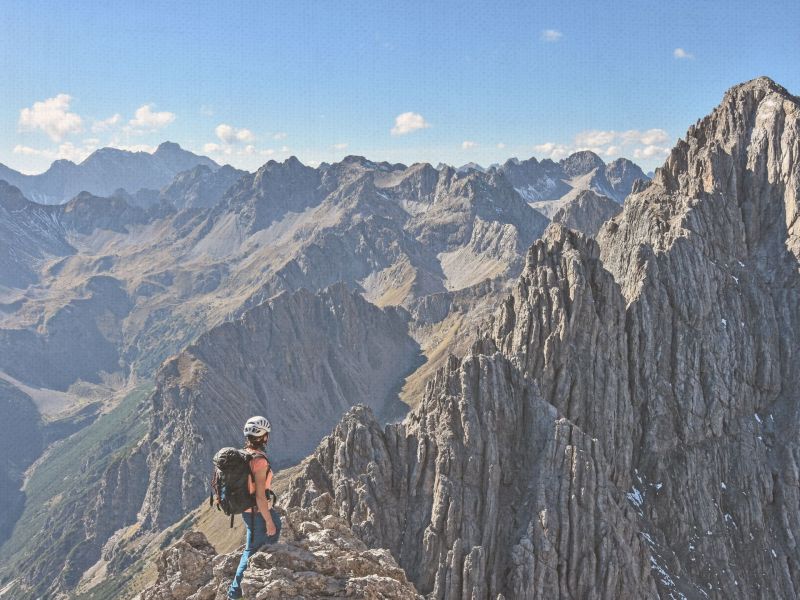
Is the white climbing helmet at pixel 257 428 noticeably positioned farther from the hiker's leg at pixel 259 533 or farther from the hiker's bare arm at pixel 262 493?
the hiker's leg at pixel 259 533

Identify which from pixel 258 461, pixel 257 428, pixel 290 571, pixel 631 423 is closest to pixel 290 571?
pixel 290 571

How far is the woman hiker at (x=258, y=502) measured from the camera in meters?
20.8

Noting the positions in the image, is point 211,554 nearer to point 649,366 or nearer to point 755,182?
point 649,366

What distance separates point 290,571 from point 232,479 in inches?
240

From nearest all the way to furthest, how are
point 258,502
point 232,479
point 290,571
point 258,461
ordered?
point 232,479
point 258,461
point 258,502
point 290,571

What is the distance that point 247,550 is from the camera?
23.1 metres

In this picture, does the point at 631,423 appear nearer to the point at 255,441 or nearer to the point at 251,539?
the point at 251,539

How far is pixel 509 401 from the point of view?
7888 centimetres

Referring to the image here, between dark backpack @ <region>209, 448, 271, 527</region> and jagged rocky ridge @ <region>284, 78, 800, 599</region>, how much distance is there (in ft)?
142

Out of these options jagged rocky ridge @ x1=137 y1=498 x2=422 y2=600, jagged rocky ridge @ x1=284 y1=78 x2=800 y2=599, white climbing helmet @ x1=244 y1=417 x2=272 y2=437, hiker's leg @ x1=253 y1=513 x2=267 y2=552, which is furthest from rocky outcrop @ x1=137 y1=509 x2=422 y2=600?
jagged rocky ridge @ x1=284 y1=78 x2=800 y2=599

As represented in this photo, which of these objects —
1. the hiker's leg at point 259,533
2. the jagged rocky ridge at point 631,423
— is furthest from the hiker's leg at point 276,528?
the jagged rocky ridge at point 631,423

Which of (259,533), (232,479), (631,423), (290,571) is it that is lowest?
(290,571)

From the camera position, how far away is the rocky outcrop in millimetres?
23469

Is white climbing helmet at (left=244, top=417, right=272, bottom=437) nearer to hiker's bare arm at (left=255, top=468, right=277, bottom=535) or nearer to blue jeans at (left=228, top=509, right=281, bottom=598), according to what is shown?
hiker's bare arm at (left=255, top=468, right=277, bottom=535)
